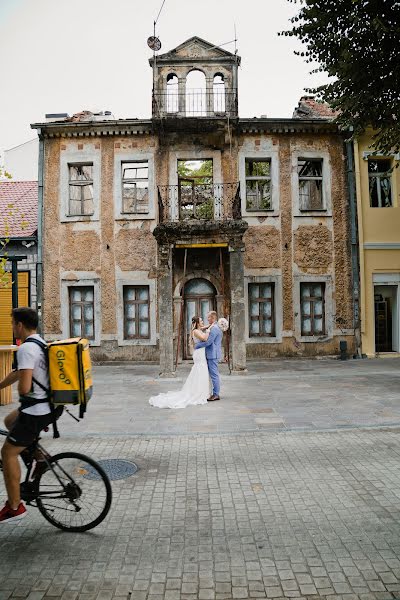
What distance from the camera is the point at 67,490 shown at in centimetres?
384

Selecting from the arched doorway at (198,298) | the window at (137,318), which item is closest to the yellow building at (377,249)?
the arched doorway at (198,298)

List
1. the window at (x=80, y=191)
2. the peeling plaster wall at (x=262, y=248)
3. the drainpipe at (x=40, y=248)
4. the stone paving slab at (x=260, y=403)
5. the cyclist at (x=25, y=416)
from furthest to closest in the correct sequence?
the window at (x=80, y=191) → the peeling plaster wall at (x=262, y=248) → the drainpipe at (x=40, y=248) → the stone paving slab at (x=260, y=403) → the cyclist at (x=25, y=416)

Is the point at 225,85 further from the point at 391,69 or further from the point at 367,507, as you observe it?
the point at 367,507

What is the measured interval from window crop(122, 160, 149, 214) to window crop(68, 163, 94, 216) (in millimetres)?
1187

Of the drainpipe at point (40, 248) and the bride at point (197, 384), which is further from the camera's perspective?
the drainpipe at point (40, 248)

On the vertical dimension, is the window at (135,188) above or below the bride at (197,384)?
above

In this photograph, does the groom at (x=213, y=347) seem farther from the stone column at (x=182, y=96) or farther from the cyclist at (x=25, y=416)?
the stone column at (x=182, y=96)

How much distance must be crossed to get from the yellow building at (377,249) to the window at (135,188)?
7.45 m

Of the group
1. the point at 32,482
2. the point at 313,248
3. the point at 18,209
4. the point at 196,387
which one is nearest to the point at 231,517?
the point at 32,482

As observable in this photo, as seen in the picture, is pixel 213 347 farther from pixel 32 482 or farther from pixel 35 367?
pixel 35 367

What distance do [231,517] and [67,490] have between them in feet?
4.86

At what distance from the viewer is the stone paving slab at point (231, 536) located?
306 cm

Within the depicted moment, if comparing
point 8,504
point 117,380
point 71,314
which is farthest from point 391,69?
point 71,314

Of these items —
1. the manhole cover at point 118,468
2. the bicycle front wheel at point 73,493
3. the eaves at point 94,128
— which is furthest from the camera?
the eaves at point 94,128
